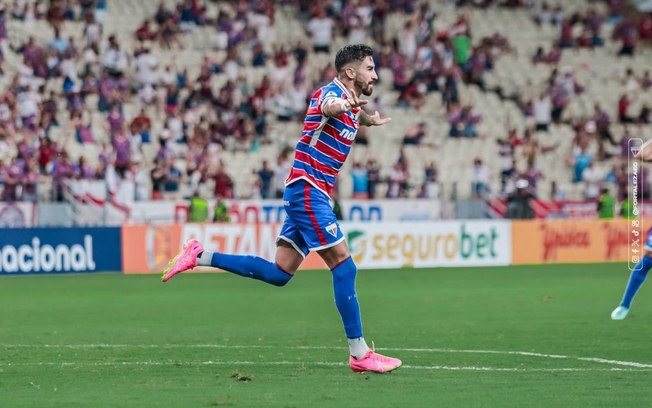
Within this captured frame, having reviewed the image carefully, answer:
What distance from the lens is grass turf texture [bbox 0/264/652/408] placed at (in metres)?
9.12

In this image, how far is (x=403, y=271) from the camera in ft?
94.8

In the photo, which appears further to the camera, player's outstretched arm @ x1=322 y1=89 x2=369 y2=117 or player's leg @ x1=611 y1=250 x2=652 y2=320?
player's leg @ x1=611 y1=250 x2=652 y2=320

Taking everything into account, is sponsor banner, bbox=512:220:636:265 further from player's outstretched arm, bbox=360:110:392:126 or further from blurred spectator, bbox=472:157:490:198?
player's outstretched arm, bbox=360:110:392:126

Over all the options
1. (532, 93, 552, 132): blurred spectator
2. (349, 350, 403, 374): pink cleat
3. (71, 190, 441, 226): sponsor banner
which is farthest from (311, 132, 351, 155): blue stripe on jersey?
(532, 93, 552, 132): blurred spectator

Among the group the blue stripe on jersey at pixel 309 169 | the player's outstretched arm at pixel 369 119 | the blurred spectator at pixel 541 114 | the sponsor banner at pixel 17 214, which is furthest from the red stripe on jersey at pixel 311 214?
the blurred spectator at pixel 541 114

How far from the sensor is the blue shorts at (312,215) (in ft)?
33.9

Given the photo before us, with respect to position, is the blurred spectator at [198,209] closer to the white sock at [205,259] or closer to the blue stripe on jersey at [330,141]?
the white sock at [205,259]

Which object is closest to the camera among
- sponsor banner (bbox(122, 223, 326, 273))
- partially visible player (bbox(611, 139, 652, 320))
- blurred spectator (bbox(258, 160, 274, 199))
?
partially visible player (bbox(611, 139, 652, 320))

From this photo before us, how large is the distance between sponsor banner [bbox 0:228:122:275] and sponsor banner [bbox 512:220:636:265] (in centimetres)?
1045

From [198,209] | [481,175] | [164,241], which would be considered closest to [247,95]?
[198,209]

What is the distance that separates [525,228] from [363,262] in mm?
4925

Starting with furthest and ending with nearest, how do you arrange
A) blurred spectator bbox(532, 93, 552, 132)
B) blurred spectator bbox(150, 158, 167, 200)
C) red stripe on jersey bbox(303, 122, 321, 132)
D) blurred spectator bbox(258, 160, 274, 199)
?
1. blurred spectator bbox(532, 93, 552, 132)
2. blurred spectator bbox(258, 160, 274, 199)
3. blurred spectator bbox(150, 158, 167, 200)
4. red stripe on jersey bbox(303, 122, 321, 132)

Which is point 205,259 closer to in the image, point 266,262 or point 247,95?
point 266,262

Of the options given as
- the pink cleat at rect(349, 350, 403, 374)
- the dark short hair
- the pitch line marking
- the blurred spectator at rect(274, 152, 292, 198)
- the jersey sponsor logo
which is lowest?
the pitch line marking
